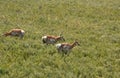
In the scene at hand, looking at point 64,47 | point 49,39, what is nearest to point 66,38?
point 49,39

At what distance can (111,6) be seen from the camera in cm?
3850

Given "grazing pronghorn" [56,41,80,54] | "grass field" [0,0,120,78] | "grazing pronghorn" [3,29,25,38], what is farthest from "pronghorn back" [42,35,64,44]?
"grazing pronghorn" [3,29,25,38]

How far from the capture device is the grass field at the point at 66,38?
15.3 metres

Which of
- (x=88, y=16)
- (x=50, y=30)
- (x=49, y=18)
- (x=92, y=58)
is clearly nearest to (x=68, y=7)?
(x=88, y=16)

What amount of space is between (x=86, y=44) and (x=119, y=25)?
8.31 m

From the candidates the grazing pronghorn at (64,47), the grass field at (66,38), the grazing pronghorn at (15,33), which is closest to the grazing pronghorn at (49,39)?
the grass field at (66,38)

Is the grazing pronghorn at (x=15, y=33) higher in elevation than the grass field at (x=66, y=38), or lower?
higher

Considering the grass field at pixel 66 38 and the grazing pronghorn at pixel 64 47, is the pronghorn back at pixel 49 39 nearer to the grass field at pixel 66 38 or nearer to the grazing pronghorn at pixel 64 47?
the grass field at pixel 66 38

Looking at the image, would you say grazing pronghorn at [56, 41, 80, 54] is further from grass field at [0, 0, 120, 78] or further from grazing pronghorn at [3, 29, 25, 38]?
grazing pronghorn at [3, 29, 25, 38]

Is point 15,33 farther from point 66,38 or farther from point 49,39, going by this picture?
point 66,38

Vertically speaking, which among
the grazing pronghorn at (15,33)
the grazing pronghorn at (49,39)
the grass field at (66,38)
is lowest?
the grass field at (66,38)

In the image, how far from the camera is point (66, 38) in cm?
2083

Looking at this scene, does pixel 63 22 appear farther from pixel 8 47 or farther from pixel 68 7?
pixel 8 47

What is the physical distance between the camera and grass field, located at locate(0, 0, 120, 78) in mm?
15305
